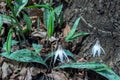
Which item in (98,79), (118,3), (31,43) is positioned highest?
(118,3)

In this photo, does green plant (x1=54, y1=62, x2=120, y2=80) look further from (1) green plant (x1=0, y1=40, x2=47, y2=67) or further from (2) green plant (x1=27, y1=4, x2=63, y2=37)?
(2) green plant (x1=27, y1=4, x2=63, y2=37)

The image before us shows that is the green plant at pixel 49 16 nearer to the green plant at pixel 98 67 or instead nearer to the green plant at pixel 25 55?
the green plant at pixel 25 55

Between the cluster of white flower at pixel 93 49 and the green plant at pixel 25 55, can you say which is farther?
the green plant at pixel 25 55

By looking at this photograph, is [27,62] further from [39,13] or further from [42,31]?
[39,13]

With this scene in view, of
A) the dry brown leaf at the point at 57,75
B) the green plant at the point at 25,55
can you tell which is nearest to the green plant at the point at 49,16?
the green plant at the point at 25,55

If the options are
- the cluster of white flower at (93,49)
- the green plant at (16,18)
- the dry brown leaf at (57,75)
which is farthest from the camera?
the green plant at (16,18)

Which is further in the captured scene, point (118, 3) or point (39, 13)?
point (39, 13)

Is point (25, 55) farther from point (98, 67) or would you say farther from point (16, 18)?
point (98, 67)

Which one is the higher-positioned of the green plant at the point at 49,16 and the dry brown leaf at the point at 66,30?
the green plant at the point at 49,16

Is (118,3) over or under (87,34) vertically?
over

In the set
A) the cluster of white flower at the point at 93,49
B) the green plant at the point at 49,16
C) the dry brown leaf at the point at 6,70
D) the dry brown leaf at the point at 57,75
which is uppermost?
the green plant at the point at 49,16

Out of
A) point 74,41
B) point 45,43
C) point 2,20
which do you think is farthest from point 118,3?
point 2,20
